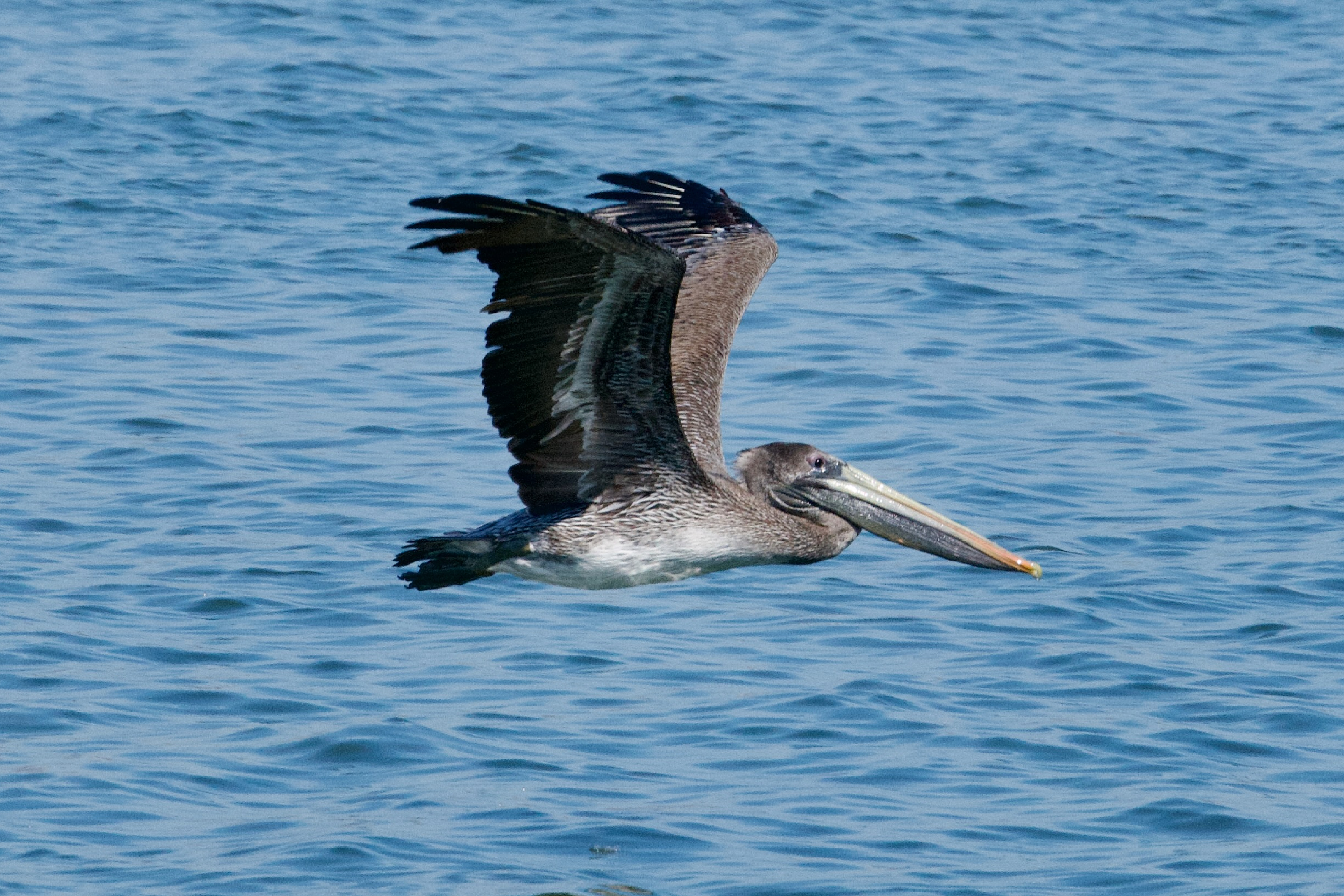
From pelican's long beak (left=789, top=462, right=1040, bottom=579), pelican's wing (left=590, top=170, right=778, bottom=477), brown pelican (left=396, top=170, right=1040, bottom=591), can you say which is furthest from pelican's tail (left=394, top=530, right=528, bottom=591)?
pelican's long beak (left=789, top=462, right=1040, bottom=579)

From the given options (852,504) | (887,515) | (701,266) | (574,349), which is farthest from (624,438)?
(701,266)

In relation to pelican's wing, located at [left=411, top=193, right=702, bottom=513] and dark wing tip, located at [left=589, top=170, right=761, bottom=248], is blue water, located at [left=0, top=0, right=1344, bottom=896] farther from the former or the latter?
dark wing tip, located at [left=589, top=170, right=761, bottom=248]

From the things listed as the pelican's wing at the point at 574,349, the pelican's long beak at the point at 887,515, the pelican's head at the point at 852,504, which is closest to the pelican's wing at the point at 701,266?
the pelican's head at the point at 852,504

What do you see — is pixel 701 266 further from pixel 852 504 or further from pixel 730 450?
pixel 730 450

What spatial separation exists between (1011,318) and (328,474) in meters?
4.57

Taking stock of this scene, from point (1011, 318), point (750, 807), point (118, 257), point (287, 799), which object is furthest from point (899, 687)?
point (118, 257)

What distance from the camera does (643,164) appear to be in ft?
48.5

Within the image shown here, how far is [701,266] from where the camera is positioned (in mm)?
8531

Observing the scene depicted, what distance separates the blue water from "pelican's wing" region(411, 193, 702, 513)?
3.12 feet

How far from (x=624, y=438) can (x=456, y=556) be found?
0.70m

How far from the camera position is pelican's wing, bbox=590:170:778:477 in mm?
7984

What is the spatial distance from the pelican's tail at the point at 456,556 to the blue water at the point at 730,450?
0.68 metres

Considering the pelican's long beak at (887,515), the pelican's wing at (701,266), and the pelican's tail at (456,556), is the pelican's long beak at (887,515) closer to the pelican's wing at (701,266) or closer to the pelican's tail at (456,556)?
the pelican's wing at (701,266)

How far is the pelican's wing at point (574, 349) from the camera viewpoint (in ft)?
19.5
